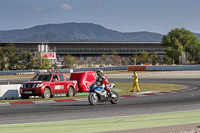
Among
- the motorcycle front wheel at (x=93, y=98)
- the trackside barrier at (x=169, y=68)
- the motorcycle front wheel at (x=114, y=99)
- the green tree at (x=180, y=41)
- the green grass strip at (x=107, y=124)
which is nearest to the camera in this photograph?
the green grass strip at (x=107, y=124)

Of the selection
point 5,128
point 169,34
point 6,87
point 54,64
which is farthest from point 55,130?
point 169,34

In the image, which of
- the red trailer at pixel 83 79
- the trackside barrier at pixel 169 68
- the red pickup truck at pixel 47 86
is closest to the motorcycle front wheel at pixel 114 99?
the red pickup truck at pixel 47 86

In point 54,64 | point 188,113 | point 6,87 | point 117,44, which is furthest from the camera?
point 117,44

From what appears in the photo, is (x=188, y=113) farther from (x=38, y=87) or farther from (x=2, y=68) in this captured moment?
(x=2, y=68)

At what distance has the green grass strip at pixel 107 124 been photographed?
9.80 m

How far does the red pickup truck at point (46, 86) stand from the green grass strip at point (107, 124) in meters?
9.42

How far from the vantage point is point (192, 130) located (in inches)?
365

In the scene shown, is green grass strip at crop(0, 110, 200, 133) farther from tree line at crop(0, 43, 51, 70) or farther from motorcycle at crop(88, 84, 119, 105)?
tree line at crop(0, 43, 51, 70)

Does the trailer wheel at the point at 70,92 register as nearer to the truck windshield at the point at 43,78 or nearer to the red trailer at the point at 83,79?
the truck windshield at the point at 43,78

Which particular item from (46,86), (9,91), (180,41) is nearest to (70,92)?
(46,86)

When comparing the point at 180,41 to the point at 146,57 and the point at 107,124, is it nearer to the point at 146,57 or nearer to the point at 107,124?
the point at 146,57

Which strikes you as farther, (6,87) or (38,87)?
(6,87)

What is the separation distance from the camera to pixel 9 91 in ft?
74.3

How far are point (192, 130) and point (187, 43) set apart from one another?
11152 centimetres
